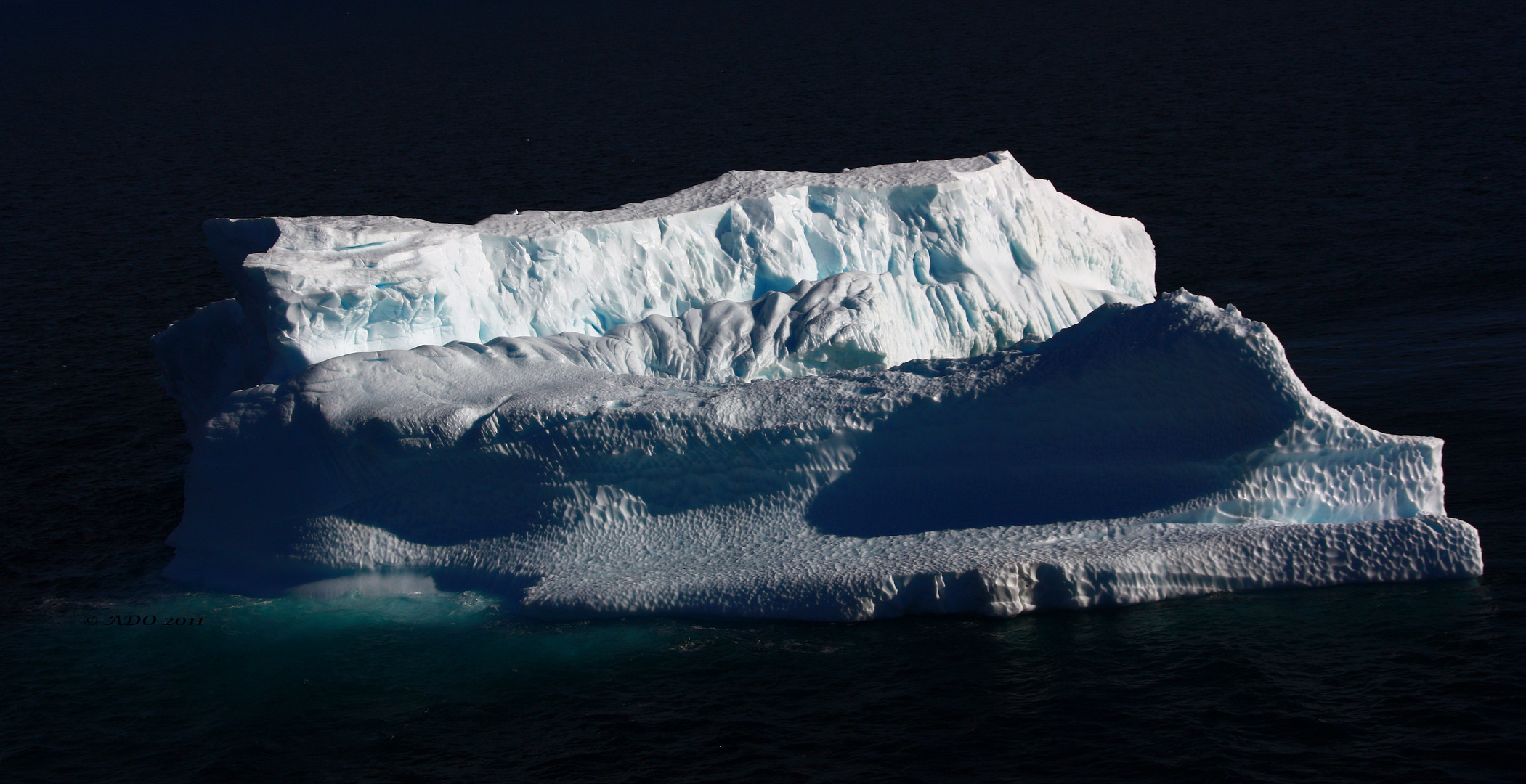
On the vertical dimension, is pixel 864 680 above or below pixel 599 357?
below

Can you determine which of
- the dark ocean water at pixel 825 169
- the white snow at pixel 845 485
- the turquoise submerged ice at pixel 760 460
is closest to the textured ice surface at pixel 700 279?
the turquoise submerged ice at pixel 760 460

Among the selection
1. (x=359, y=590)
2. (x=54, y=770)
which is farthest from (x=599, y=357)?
(x=54, y=770)

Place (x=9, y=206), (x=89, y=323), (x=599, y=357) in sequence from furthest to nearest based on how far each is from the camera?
(x=9, y=206), (x=89, y=323), (x=599, y=357)

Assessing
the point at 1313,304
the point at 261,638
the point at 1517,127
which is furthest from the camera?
the point at 1517,127

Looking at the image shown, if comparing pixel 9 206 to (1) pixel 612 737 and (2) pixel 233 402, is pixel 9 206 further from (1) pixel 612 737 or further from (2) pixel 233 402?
(1) pixel 612 737

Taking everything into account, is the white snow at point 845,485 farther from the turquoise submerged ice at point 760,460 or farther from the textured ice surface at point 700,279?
the textured ice surface at point 700,279

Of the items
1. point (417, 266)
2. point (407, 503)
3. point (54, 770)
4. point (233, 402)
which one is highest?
point (417, 266)
